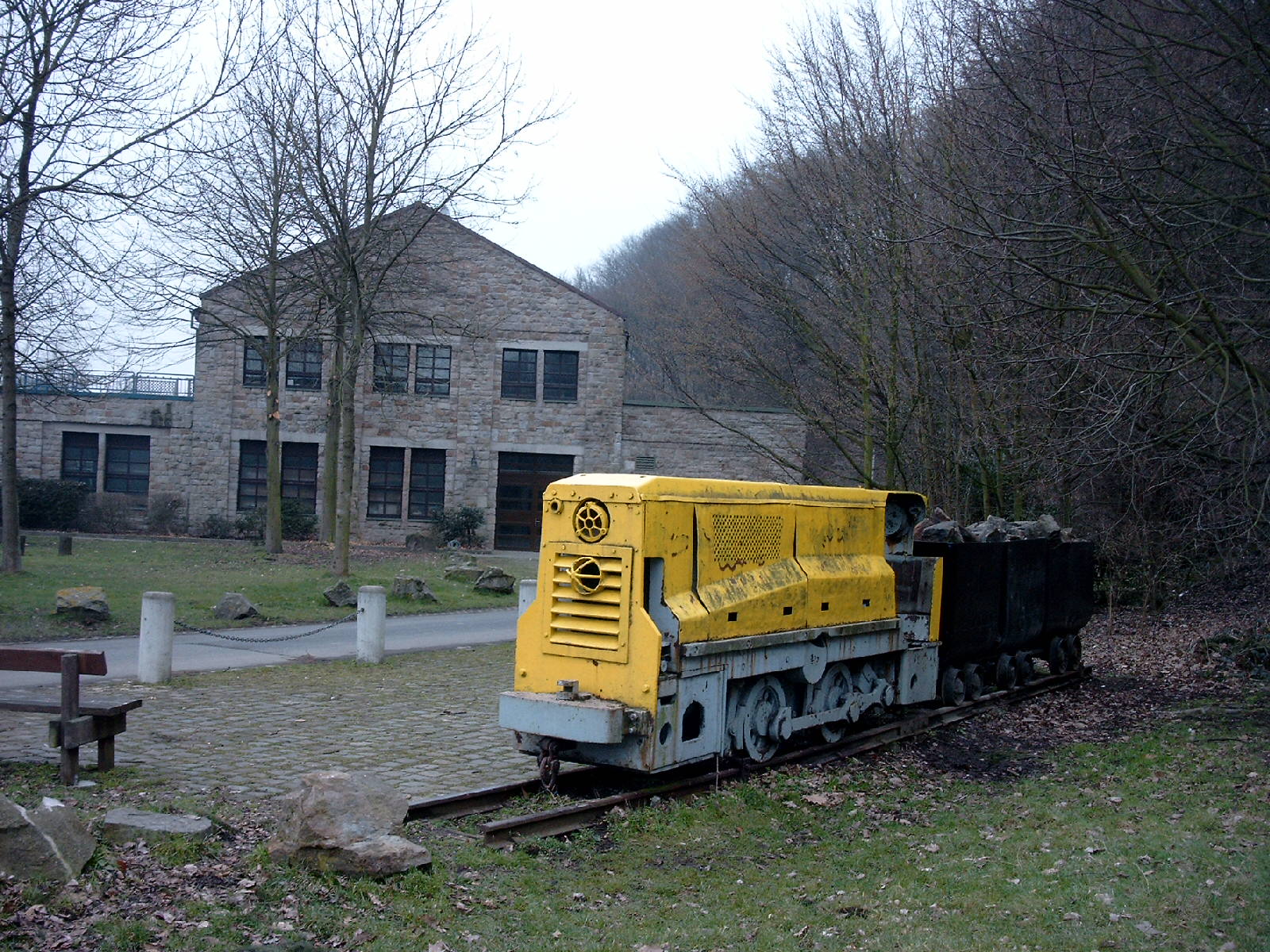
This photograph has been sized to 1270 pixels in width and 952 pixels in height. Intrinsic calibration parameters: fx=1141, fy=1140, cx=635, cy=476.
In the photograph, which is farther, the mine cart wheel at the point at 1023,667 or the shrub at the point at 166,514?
the shrub at the point at 166,514

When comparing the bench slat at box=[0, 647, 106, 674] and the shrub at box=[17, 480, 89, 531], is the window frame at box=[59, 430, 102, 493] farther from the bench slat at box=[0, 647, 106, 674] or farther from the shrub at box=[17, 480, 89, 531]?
the bench slat at box=[0, 647, 106, 674]

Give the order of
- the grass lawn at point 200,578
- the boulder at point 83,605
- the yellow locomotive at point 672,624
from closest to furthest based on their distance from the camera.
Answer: the yellow locomotive at point 672,624 < the boulder at point 83,605 < the grass lawn at point 200,578

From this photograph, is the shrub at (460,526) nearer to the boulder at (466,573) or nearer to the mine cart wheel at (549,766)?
the boulder at (466,573)

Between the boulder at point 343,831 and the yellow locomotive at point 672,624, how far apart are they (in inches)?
80.8

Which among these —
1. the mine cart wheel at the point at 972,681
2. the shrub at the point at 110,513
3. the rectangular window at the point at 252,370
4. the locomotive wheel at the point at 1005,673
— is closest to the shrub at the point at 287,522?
the shrub at the point at 110,513

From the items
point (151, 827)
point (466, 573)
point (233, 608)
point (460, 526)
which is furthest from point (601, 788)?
point (460, 526)

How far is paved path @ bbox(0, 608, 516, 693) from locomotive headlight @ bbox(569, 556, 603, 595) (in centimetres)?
653

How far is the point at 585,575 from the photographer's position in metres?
8.93

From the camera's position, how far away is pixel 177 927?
17.5ft

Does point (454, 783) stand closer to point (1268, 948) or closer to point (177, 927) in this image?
point (177, 927)

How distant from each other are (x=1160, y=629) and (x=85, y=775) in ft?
62.0

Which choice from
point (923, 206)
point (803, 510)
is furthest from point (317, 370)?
point (803, 510)

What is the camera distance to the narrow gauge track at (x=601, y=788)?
7.71m

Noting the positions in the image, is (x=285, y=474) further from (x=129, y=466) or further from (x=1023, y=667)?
(x=1023, y=667)
